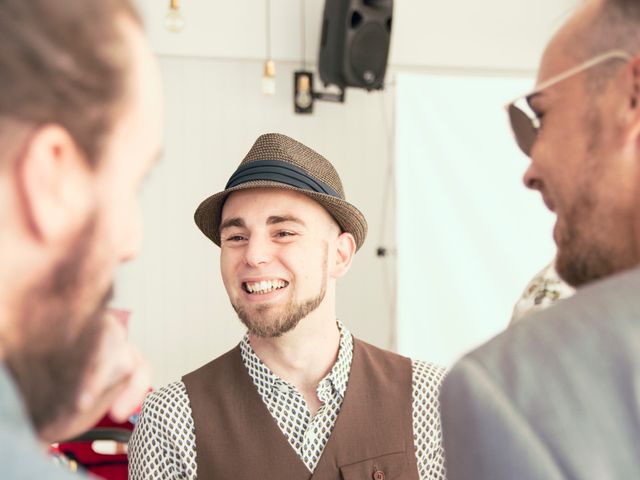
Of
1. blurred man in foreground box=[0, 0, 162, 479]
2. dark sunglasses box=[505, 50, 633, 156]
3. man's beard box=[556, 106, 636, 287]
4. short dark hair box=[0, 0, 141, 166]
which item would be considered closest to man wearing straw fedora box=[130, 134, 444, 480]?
dark sunglasses box=[505, 50, 633, 156]

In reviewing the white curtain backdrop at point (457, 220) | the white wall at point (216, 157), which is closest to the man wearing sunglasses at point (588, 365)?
the white curtain backdrop at point (457, 220)

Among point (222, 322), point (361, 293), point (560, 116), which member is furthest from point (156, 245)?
point (560, 116)

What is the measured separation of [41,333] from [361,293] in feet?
13.6

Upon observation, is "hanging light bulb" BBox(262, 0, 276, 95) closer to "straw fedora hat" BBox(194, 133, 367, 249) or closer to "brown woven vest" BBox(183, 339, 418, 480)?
"straw fedora hat" BBox(194, 133, 367, 249)

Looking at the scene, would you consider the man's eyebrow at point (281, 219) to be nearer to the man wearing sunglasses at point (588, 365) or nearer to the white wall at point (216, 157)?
the man wearing sunglasses at point (588, 365)

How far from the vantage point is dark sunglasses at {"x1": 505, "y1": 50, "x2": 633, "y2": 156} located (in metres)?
1.19

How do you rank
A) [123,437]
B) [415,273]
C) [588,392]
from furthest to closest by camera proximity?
[415,273] < [123,437] < [588,392]

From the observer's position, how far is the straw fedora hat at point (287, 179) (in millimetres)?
2201

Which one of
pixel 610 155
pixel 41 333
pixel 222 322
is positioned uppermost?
pixel 610 155

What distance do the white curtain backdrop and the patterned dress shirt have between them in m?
1.94

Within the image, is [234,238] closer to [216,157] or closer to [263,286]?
[263,286]

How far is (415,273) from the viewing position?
4.21 meters

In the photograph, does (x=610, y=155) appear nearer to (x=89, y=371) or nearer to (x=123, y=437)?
(x=89, y=371)

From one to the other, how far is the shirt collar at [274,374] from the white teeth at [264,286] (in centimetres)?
12
